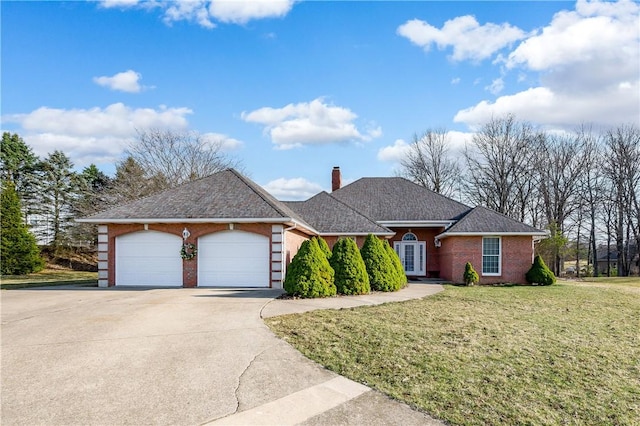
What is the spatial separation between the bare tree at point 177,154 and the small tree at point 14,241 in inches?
333

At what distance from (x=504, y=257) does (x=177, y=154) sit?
25.4 metres

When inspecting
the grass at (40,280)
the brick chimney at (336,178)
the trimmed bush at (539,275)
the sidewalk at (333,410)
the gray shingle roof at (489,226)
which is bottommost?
the grass at (40,280)

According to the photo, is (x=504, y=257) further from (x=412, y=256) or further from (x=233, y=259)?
(x=233, y=259)

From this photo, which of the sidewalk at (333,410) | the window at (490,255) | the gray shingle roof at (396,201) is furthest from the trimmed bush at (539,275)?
the sidewalk at (333,410)

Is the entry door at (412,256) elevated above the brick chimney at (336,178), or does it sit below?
below

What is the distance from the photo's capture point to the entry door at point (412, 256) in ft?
76.8

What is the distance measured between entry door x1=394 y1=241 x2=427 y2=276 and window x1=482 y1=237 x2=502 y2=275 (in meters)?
4.07

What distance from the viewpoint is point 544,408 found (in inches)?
179

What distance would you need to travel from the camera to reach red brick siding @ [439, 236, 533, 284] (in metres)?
19.7

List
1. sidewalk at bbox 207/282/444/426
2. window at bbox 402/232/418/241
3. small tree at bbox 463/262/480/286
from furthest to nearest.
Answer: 1. window at bbox 402/232/418/241
2. small tree at bbox 463/262/480/286
3. sidewalk at bbox 207/282/444/426

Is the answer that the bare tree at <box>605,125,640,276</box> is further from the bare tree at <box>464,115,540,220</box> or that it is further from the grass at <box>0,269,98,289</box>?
the grass at <box>0,269,98,289</box>

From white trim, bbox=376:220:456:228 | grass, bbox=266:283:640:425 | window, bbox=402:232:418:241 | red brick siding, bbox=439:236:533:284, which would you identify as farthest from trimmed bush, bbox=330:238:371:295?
window, bbox=402:232:418:241

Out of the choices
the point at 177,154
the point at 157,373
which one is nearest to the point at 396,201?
the point at 177,154

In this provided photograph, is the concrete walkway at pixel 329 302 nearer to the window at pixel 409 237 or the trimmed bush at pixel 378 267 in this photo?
the trimmed bush at pixel 378 267
